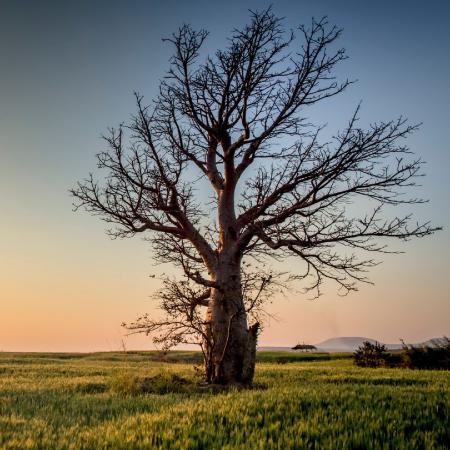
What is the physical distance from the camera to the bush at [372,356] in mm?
28797

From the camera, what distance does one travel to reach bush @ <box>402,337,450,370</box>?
2598 cm

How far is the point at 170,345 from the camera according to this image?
1242cm

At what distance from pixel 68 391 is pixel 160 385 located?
2.61 meters

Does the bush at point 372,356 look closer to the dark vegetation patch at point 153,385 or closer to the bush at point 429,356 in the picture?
the bush at point 429,356

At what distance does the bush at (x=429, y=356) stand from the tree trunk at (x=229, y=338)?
1775 centimetres

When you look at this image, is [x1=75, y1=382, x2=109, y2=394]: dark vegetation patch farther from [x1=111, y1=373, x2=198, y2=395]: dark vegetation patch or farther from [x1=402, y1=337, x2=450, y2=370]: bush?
[x1=402, y1=337, x2=450, y2=370]: bush

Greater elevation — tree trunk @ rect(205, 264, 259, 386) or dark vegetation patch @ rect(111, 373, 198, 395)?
tree trunk @ rect(205, 264, 259, 386)

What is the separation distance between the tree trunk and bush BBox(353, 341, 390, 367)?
1873 centimetres

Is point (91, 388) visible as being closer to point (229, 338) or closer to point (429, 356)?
point (229, 338)

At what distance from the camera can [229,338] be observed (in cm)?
1248

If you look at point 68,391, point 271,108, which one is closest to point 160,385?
point 68,391

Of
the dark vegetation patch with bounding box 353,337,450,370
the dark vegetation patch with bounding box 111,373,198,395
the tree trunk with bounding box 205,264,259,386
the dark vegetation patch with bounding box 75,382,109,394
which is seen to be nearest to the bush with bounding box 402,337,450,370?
the dark vegetation patch with bounding box 353,337,450,370

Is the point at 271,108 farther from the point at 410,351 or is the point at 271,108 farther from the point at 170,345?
the point at 410,351

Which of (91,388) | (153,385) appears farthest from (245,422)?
(91,388)
